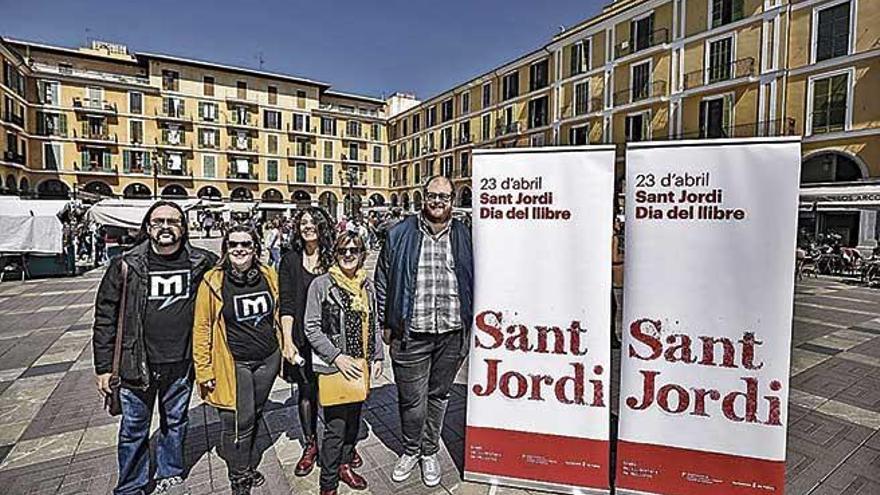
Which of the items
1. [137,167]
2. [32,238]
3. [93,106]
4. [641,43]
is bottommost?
[32,238]

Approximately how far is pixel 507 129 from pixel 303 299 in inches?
1336

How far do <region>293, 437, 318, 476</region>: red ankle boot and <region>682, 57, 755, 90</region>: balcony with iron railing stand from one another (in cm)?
2435

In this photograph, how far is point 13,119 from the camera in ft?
103

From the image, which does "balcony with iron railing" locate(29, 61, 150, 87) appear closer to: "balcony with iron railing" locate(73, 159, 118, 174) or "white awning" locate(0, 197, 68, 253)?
"balcony with iron railing" locate(73, 159, 118, 174)

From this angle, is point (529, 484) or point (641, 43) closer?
point (529, 484)

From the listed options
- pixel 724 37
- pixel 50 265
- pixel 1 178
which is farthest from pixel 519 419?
pixel 1 178

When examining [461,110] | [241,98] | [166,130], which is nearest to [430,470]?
[461,110]

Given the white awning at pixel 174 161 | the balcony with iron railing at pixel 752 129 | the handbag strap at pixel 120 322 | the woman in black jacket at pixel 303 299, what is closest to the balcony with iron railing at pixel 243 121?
the white awning at pixel 174 161

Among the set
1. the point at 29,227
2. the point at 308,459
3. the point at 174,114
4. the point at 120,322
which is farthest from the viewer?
the point at 174,114

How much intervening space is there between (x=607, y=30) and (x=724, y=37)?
275 inches

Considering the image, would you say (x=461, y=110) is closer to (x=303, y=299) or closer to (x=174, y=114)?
(x=174, y=114)

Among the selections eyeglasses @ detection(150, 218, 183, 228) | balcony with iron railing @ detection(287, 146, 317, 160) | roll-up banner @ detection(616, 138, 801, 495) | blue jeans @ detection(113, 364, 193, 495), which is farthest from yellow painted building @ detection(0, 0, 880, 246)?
blue jeans @ detection(113, 364, 193, 495)

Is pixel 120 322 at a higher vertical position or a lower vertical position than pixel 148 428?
higher

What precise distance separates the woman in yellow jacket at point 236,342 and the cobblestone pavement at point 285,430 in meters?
0.57
